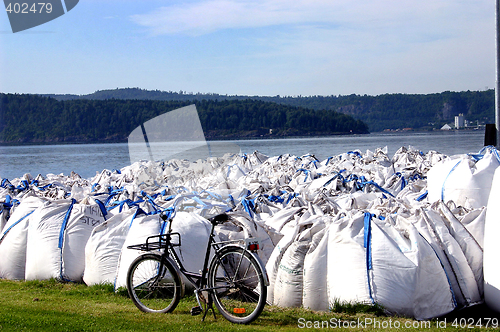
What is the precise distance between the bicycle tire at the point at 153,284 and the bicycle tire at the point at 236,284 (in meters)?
0.37

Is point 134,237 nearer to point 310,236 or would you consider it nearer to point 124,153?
point 310,236

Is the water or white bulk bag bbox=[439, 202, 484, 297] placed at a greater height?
white bulk bag bbox=[439, 202, 484, 297]

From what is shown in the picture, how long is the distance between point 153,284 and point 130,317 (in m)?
0.36

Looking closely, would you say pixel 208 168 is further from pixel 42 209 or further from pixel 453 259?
pixel 453 259

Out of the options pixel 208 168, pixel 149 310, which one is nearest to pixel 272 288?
pixel 149 310

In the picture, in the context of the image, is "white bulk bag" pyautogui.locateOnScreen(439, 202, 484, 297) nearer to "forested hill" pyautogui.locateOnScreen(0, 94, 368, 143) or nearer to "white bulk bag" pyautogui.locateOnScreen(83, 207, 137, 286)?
"white bulk bag" pyautogui.locateOnScreen(83, 207, 137, 286)

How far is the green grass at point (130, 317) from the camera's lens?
3.87 meters

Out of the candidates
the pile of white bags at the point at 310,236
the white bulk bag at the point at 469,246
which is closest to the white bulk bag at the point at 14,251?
the pile of white bags at the point at 310,236

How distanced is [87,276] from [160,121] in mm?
1890

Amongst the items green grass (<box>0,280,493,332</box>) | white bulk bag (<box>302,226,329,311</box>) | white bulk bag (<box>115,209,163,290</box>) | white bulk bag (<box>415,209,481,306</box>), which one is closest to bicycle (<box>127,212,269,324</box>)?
green grass (<box>0,280,493,332</box>)

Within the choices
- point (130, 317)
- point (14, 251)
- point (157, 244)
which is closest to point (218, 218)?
point (157, 244)

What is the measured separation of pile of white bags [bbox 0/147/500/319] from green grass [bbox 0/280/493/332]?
176 mm

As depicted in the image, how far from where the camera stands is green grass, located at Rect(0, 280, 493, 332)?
12.7ft

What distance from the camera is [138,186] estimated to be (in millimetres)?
8227
